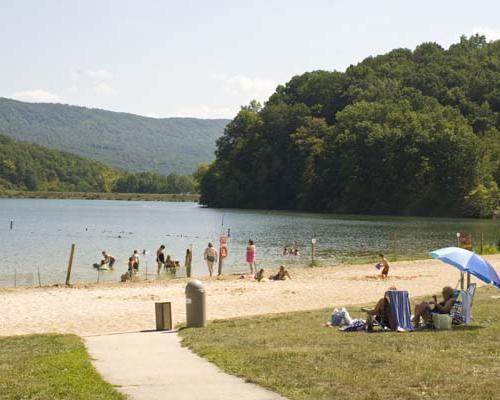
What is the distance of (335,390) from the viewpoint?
9.33 metres

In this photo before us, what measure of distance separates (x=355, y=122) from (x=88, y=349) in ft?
354

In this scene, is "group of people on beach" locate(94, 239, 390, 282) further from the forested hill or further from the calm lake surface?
the forested hill

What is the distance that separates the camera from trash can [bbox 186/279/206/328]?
1600 centimetres

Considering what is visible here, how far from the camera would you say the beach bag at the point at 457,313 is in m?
15.4

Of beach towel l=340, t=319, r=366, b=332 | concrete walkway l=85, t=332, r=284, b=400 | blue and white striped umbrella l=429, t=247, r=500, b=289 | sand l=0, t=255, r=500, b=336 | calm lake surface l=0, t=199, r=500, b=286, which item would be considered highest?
blue and white striped umbrella l=429, t=247, r=500, b=289

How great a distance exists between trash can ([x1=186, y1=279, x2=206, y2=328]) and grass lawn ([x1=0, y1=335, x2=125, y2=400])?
243cm

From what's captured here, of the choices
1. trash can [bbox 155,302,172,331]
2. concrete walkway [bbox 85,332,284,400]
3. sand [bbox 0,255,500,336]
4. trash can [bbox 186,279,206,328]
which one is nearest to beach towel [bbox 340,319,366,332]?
sand [bbox 0,255,500,336]

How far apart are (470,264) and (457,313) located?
41.6 inches

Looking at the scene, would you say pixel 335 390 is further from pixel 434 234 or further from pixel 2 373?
pixel 434 234

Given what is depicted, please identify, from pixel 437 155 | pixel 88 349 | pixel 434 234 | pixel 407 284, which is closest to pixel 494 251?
pixel 407 284

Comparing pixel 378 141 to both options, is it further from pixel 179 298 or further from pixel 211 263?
pixel 179 298

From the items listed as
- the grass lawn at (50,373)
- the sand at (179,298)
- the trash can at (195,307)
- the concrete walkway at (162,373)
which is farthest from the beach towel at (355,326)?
the grass lawn at (50,373)

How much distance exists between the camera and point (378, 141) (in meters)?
112

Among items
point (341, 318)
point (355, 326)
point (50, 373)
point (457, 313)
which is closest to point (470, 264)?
point (457, 313)
